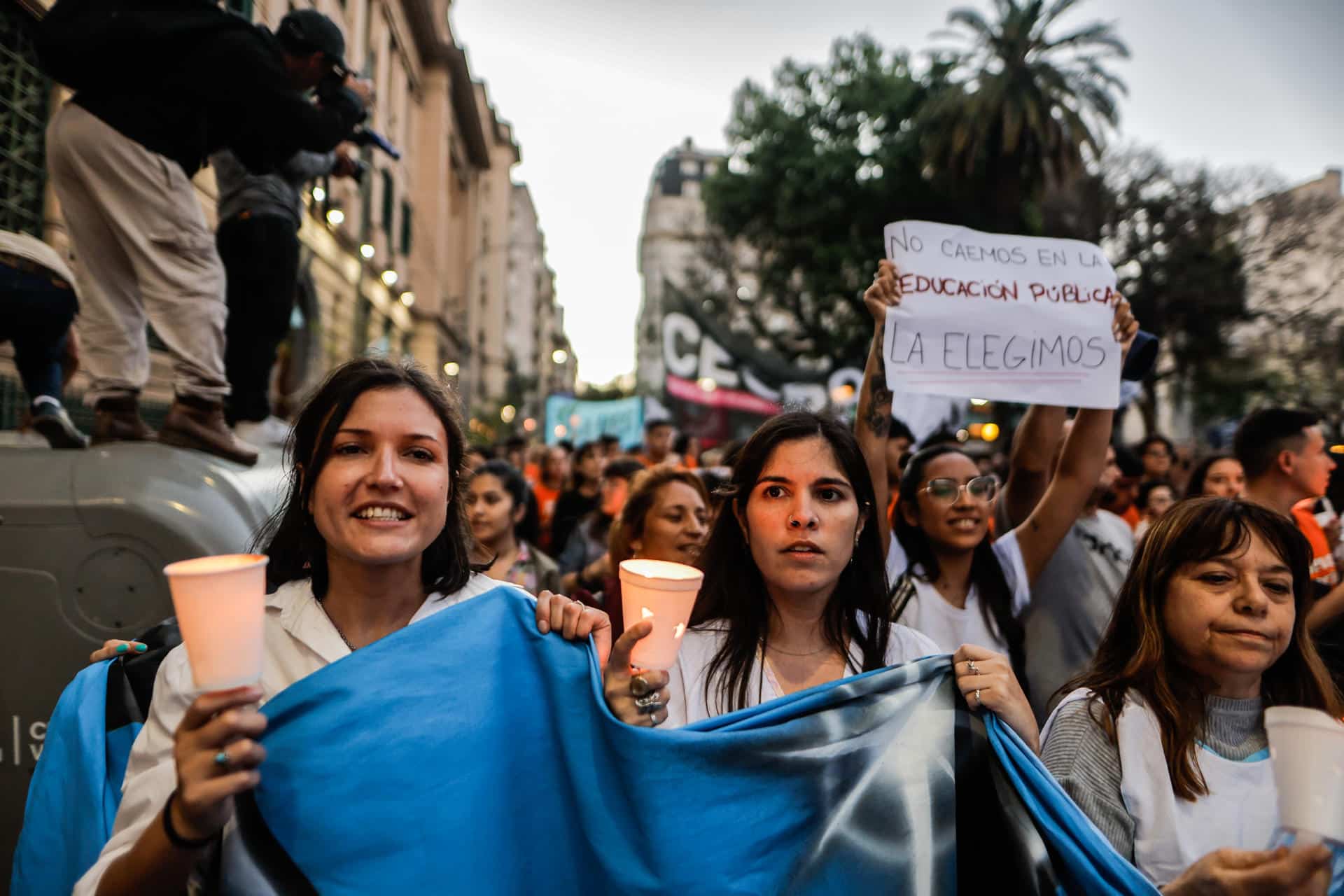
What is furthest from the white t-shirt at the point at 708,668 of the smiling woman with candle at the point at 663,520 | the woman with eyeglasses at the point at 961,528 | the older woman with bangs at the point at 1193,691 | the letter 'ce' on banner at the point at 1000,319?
the smiling woman with candle at the point at 663,520

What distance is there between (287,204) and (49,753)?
2797mm

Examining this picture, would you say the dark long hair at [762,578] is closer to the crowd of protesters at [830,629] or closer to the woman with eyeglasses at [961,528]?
the crowd of protesters at [830,629]

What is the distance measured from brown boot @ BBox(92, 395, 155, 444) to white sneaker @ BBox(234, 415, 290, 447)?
2.54 ft

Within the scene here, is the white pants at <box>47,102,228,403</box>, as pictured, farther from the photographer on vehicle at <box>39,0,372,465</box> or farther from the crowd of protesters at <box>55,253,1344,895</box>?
the crowd of protesters at <box>55,253,1344,895</box>

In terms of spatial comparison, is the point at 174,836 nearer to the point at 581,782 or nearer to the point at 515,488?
the point at 581,782

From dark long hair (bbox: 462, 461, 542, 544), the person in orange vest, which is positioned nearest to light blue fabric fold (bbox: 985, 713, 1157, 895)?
the person in orange vest

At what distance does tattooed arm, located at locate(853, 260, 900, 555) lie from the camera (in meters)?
3.03

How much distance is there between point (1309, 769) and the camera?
1.27 metres

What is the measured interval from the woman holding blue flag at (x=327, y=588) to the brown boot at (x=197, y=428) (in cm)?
124

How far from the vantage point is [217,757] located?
146cm

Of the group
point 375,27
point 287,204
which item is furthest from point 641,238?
point 287,204

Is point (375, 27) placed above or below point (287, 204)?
above

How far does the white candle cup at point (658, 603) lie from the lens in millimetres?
1669

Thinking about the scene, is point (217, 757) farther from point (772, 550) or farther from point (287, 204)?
point (287, 204)
